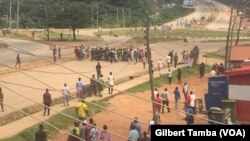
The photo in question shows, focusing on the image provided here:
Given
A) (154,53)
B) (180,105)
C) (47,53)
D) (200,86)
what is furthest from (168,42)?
(180,105)

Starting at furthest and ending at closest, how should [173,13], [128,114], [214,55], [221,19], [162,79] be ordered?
[173,13], [221,19], [214,55], [162,79], [128,114]

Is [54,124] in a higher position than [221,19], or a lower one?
lower

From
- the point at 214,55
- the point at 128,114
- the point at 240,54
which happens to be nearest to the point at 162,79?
the point at 240,54

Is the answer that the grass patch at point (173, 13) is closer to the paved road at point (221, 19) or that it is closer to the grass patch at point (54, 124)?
the paved road at point (221, 19)

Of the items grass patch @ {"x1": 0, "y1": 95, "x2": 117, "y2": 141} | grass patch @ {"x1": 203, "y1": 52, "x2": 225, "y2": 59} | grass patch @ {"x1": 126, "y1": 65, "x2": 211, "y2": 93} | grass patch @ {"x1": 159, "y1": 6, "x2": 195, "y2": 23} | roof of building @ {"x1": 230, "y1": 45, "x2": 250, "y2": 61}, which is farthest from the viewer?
grass patch @ {"x1": 159, "y1": 6, "x2": 195, "y2": 23}

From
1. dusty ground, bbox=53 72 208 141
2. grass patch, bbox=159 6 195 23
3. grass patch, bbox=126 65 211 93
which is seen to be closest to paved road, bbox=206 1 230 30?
grass patch, bbox=159 6 195 23

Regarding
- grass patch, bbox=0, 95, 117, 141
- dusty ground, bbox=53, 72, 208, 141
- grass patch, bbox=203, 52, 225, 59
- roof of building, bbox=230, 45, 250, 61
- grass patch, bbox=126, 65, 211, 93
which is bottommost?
dusty ground, bbox=53, 72, 208, 141

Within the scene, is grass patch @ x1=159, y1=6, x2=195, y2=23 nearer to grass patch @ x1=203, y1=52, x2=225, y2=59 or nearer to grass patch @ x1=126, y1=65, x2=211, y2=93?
grass patch @ x1=203, y1=52, x2=225, y2=59

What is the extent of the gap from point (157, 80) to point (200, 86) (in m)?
3.16

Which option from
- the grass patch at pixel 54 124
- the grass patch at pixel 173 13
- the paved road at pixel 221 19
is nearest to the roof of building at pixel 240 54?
the grass patch at pixel 54 124

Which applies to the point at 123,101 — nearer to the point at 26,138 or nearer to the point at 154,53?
the point at 26,138

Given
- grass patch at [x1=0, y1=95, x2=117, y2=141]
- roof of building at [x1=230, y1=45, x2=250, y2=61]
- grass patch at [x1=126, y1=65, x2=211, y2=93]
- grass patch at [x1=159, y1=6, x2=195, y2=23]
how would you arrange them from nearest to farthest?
grass patch at [x1=0, y1=95, x2=117, y2=141], grass patch at [x1=126, y1=65, x2=211, y2=93], roof of building at [x1=230, y1=45, x2=250, y2=61], grass patch at [x1=159, y1=6, x2=195, y2=23]

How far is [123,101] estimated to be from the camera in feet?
87.8

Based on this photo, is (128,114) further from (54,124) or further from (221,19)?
(221,19)
